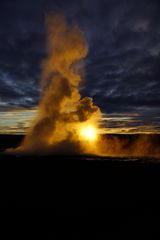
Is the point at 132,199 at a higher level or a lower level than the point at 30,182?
lower

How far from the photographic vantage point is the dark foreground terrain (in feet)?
52.2

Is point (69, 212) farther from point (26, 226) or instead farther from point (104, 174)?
point (104, 174)

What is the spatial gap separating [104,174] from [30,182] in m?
8.59

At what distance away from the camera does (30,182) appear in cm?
2669

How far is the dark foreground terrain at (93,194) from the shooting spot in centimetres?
1590

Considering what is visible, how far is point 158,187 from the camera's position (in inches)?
970

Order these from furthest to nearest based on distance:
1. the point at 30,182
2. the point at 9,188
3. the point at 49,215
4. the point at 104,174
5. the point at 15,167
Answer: the point at 15,167 < the point at 104,174 < the point at 30,182 < the point at 9,188 < the point at 49,215

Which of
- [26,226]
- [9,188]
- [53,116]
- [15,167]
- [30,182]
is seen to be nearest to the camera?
[26,226]

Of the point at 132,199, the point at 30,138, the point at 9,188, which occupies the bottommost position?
the point at 132,199

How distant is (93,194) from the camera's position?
2227cm

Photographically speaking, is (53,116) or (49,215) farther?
(53,116)

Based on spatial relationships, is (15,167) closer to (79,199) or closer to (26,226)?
(79,199)

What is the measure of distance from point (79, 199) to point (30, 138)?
52.1m

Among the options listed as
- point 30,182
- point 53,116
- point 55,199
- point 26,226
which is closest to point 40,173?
point 30,182
